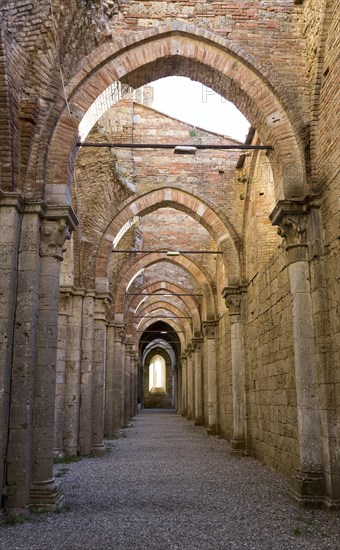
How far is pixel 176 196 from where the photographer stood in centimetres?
1392

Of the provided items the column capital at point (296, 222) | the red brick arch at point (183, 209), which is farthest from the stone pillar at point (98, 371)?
the column capital at point (296, 222)

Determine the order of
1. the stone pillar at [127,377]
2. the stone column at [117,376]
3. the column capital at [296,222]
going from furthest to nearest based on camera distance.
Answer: the stone pillar at [127,377], the stone column at [117,376], the column capital at [296,222]

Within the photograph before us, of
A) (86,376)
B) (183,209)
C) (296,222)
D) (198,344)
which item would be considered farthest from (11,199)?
(198,344)

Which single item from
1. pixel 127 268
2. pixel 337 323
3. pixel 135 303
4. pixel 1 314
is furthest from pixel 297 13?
pixel 135 303

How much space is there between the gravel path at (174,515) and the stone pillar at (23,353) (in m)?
0.43

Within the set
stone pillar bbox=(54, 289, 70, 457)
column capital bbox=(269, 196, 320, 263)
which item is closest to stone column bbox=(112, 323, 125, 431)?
stone pillar bbox=(54, 289, 70, 457)

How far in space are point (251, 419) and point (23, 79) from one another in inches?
326

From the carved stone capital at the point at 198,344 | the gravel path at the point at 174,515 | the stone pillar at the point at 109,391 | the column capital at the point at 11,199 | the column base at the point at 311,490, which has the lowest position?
the gravel path at the point at 174,515

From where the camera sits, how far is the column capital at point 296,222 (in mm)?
7074

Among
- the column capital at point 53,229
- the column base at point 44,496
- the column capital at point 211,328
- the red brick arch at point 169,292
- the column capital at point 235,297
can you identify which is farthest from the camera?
the red brick arch at point 169,292

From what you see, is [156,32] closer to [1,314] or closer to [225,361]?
[1,314]

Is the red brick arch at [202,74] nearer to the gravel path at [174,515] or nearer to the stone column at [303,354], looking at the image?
the stone column at [303,354]

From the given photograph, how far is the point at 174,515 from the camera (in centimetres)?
588

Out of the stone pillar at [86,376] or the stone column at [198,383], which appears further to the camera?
the stone column at [198,383]
